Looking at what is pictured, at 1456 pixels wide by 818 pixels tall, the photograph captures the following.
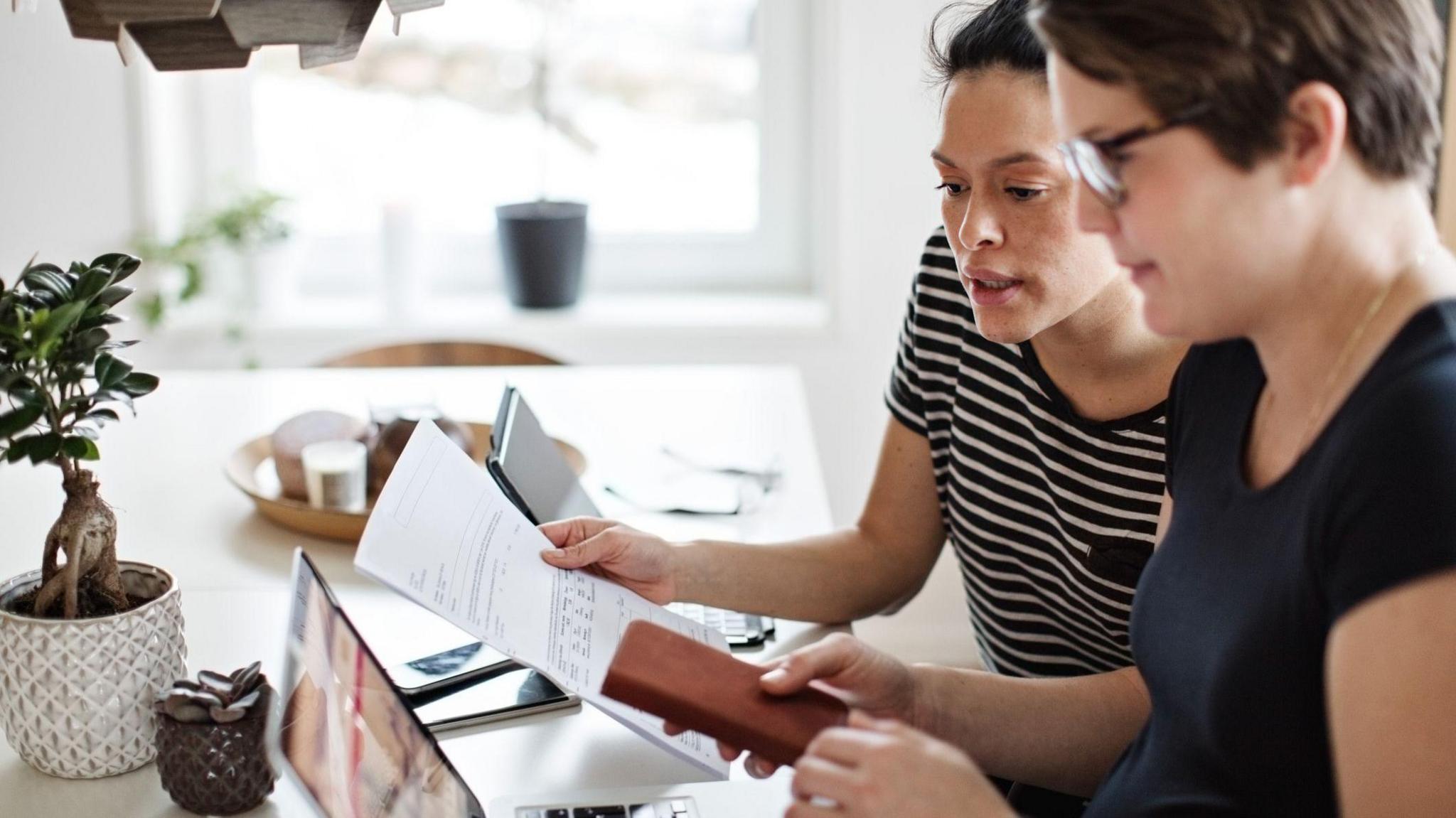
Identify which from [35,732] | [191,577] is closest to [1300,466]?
[35,732]

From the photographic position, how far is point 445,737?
A: 3.76 ft

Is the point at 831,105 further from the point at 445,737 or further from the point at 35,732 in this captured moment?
the point at 35,732

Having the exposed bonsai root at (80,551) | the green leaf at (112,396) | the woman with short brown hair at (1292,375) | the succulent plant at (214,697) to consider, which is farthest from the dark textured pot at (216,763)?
Result: the woman with short brown hair at (1292,375)

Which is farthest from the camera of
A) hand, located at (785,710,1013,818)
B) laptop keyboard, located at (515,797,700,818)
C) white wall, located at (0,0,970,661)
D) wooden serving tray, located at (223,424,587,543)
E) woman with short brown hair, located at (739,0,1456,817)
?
white wall, located at (0,0,970,661)

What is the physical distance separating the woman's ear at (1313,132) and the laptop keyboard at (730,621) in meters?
0.73

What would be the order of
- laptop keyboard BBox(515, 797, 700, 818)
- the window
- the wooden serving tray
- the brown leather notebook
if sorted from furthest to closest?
the window, the wooden serving tray, laptop keyboard BBox(515, 797, 700, 818), the brown leather notebook

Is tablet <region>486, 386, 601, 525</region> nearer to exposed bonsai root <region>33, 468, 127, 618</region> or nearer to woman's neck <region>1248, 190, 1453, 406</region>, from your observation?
exposed bonsai root <region>33, 468, 127, 618</region>

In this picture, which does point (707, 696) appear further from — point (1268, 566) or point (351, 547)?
point (351, 547)

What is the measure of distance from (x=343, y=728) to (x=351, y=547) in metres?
0.71

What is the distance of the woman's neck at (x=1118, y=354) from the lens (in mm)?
1288

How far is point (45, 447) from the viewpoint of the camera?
3.17 ft

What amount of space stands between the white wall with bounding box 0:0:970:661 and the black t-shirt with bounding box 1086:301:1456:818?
1.67 m

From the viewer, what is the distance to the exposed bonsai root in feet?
3.42

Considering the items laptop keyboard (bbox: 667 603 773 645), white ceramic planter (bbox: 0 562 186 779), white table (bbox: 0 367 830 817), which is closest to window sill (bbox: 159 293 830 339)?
white table (bbox: 0 367 830 817)
